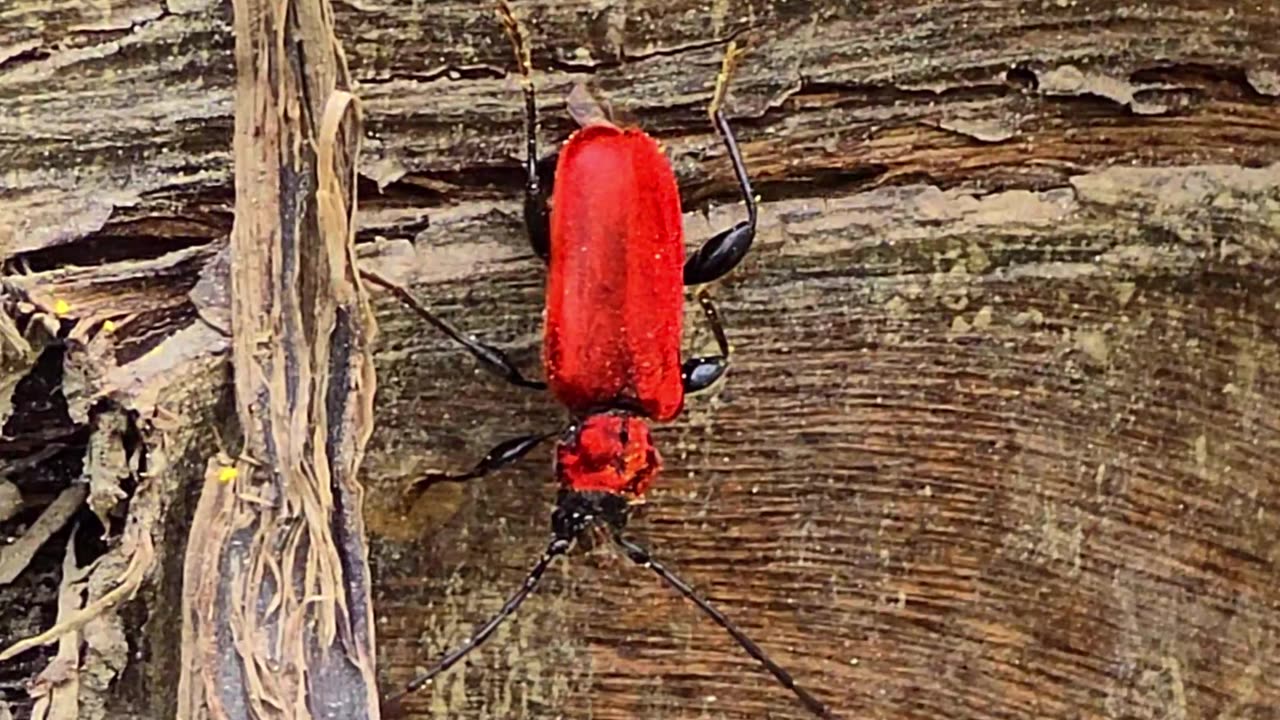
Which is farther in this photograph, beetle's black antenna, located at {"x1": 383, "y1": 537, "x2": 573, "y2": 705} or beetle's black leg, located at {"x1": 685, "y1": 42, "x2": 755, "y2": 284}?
beetle's black antenna, located at {"x1": 383, "y1": 537, "x2": 573, "y2": 705}

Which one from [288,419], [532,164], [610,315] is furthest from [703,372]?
[288,419]

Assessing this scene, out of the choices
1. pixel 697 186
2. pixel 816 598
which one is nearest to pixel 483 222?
pixel 697 186

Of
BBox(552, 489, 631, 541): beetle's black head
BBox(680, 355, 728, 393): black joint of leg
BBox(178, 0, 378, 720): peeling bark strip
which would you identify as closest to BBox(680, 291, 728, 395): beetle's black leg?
BBox(680, 355, 728, 393): black joint of leg

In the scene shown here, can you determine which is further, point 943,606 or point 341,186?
point 943,606

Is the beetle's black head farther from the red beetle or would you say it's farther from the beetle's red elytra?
the beetle's red elytra

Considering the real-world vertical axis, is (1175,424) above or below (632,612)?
above

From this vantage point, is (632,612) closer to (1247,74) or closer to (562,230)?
(562,230)
